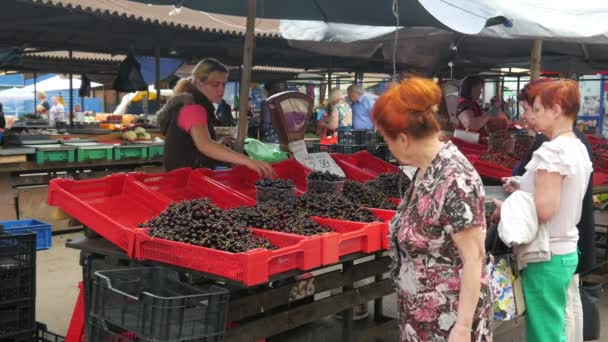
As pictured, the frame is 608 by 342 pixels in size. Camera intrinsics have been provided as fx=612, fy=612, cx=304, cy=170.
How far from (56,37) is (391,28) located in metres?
5.02

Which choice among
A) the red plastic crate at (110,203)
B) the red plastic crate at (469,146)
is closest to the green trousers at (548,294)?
the red plastic crate at (110,203)

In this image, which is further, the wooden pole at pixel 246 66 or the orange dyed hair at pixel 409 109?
the wooden pole at pixel 246 66

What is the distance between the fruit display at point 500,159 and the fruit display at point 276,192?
2610 millimetres

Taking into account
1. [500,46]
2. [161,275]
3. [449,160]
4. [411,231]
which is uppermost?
[500,46]

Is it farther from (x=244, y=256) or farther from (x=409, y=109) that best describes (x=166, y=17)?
(x=409, y=109)

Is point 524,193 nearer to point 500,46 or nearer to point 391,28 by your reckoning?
point 391,28

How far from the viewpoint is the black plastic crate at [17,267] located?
3.04m

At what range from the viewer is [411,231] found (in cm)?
215

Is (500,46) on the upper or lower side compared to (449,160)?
upper

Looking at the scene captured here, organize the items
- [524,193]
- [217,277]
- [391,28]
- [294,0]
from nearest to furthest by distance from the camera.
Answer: [217,277]
[524,193]
[294,0]
[391,28]

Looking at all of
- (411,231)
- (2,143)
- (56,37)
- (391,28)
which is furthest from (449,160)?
(56,37)

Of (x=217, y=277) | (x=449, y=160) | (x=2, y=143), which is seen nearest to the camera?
(x=449, y=160)

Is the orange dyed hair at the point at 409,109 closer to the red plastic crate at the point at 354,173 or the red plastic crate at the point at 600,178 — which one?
the red plastic crate at the point at 354,173

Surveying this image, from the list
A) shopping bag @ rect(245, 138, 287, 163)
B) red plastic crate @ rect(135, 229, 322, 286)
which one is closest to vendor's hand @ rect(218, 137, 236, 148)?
shopping bag @ rect(245, 138, 287, 163)
